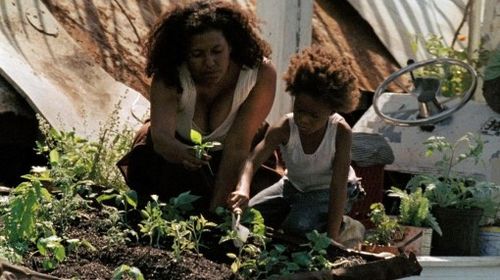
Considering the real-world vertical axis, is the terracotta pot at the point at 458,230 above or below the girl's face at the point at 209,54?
below

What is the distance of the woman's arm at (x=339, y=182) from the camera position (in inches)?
186

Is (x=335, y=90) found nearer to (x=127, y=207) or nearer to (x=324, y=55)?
(x=324, y=55)

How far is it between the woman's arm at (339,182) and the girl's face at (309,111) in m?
0.11

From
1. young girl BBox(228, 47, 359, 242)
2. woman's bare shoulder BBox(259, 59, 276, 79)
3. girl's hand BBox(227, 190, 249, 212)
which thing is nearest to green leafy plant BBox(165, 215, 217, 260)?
girl's hand BBox(227, 190, 249, 212)

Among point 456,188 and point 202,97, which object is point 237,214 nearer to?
point 202,97

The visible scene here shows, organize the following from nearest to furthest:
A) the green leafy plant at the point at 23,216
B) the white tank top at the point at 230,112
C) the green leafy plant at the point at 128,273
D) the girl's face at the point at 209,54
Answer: the green leafy plant at the point at 128,273
the green leafy plant at the point at 23,216
the girl's face at the point at 209,54
the white tank top at the point at 230,112

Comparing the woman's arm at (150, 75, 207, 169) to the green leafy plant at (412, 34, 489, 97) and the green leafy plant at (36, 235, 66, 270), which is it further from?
the green leafy plant at (412, 34, 489, 97)

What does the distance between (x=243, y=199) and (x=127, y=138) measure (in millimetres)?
1591

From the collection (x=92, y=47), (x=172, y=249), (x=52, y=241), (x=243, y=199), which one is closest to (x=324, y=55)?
(x=243, y=199)

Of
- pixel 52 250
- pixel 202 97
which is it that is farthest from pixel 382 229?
pixel 52 250

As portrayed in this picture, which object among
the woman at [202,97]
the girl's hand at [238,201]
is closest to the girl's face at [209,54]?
the woman at [202,97]

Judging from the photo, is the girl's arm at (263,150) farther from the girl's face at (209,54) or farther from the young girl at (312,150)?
the girl's face at (209,54)

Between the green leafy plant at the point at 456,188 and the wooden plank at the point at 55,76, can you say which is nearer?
the green leafy plant at the point at 456,188

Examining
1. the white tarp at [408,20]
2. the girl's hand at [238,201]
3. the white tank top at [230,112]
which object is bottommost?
the girl's hand at [238,201]
